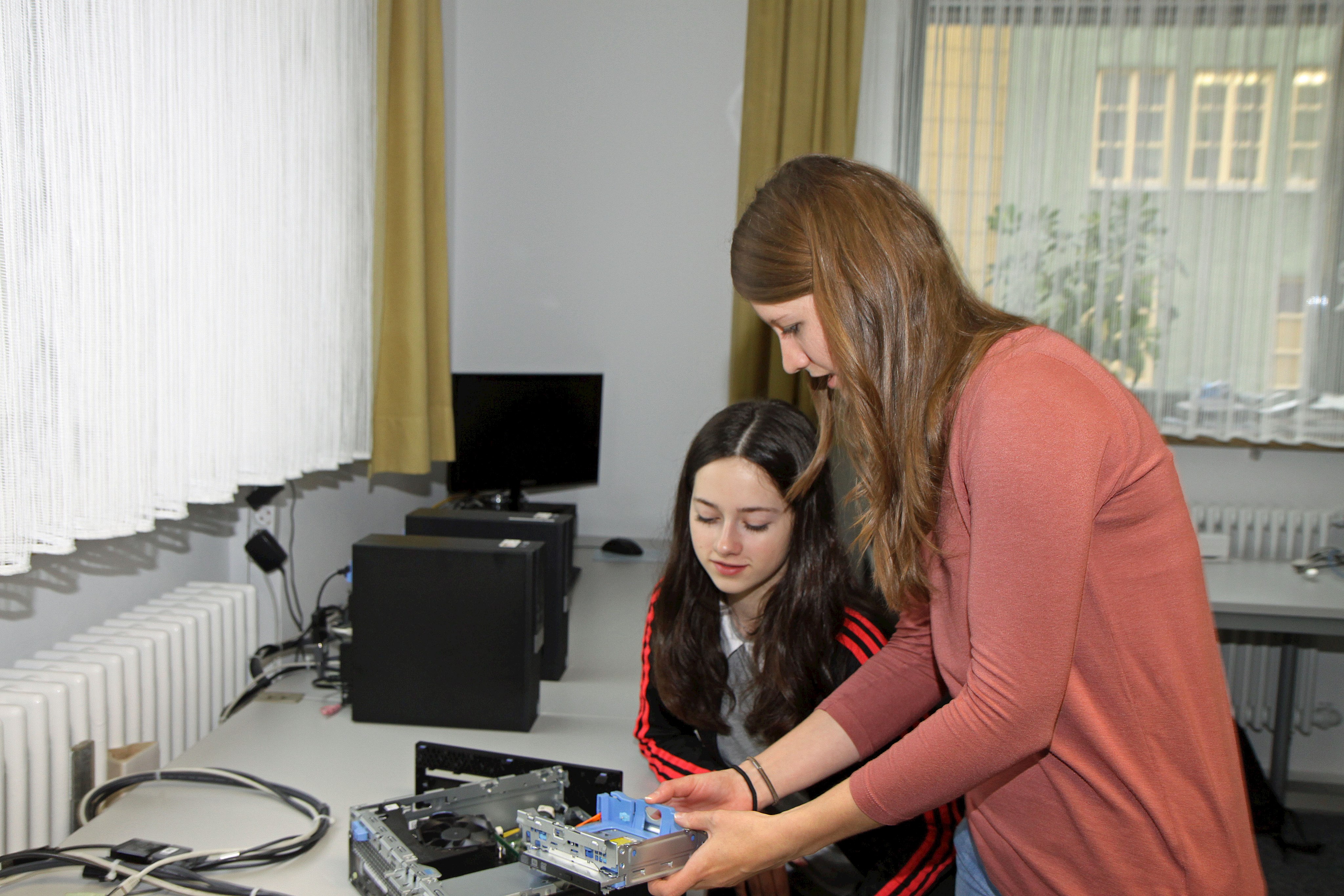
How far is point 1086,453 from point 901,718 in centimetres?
53

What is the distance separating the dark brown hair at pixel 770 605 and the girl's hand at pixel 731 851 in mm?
485

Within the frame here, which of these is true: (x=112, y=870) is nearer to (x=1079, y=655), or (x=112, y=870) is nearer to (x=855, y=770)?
(x=855, y=770)

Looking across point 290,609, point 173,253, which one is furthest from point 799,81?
point 290,609

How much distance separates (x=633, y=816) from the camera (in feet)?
2.97

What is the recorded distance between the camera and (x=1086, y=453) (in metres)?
0.66

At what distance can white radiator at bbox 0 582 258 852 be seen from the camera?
4.12 ft

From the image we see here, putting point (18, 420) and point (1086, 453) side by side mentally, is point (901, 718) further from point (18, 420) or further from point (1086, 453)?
point (18, 420)

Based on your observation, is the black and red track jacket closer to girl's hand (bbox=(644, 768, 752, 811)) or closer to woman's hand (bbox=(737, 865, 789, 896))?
woman's hand (bbox=(737, 865, 789, 896))

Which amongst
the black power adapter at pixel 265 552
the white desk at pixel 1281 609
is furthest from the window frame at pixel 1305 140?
the black power adapter at pixel 265 552

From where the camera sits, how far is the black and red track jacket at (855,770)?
3.92 feet

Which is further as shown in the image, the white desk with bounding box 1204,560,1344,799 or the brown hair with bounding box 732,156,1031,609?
the white desk with bounding box 1204,560,1344,799

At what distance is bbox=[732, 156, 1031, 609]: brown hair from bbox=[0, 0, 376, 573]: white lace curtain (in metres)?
1.05

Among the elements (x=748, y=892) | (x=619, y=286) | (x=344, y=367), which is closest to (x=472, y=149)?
(x=619, y=286)

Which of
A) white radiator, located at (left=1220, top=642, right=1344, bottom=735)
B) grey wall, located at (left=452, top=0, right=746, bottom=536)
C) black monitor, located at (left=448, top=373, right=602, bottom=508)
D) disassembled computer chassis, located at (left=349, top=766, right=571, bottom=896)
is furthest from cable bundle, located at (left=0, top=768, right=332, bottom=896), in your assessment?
white radiator, located at (left=1220, top=642, right=1344, bottom=735)
